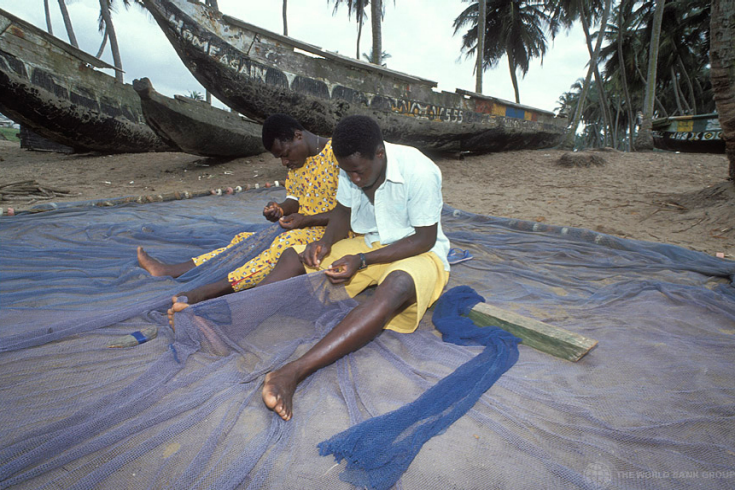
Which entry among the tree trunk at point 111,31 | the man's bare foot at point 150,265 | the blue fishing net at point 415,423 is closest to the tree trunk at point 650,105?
the blue fishing net at point 415,423

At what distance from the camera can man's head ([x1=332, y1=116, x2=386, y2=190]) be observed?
1.79 meters

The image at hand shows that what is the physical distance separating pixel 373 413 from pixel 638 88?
32.0m

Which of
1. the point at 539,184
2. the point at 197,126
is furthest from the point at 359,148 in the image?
the point at 197,126

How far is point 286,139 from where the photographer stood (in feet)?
8.35

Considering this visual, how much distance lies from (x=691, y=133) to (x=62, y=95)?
656 inches

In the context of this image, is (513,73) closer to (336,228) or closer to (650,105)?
(650,105)

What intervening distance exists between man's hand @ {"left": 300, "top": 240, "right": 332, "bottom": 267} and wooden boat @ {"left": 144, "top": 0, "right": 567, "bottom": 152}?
→ 5.72 m

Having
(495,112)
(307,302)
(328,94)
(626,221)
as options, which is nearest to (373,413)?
(307,302)

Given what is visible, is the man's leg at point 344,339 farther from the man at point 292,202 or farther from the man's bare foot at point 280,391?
the man at point 292,202

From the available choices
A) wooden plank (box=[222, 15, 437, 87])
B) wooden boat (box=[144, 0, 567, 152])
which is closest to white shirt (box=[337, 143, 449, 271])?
wooden boat (box=[144, 0, 567, 152])

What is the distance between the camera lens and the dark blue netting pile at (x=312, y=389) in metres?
1.12

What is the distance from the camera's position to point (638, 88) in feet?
81.9

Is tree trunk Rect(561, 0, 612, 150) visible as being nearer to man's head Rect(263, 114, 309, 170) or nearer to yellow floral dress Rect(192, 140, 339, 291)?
yellow floral dress Rect(192, 140, 339, 291)

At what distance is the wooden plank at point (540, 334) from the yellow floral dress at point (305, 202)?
4.03ft
